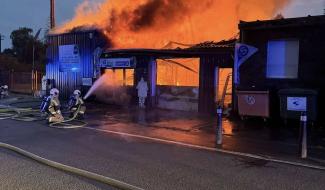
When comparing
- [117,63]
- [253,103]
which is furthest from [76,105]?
[117,63]

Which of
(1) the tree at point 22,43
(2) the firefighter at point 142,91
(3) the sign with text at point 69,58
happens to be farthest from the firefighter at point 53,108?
(1) the tree at point 22,43

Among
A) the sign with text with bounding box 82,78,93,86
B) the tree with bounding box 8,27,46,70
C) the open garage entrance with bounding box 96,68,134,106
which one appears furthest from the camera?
the tree with bounding box 8,27,46,70

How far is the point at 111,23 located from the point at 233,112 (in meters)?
10.1

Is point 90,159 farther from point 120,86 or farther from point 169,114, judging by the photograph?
point 120,86

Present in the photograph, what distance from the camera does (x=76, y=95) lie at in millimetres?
15344

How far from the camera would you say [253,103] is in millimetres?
15227

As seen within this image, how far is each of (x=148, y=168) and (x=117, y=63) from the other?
611 inches

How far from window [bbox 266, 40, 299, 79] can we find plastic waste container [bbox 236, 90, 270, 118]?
4.47ft

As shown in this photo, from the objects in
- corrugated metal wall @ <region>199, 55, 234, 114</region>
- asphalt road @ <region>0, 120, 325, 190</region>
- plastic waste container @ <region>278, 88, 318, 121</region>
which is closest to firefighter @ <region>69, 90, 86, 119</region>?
asphalt road @ <region>0, 120, 325, 190</region>

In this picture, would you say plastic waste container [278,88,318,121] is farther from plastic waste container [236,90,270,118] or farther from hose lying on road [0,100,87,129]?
hose lying on road [0,100,87,129]

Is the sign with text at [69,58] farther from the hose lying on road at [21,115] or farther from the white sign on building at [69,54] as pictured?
the hose lying on road at [21,115]

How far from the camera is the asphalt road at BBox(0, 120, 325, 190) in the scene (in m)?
6.93

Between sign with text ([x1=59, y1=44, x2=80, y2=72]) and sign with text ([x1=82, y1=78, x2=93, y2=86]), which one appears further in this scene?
sign with text ([x1=59, y1=44, x2=80, y2=72])

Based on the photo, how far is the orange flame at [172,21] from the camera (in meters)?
23.8
